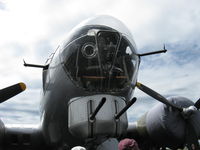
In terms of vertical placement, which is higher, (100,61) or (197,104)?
(100,61)

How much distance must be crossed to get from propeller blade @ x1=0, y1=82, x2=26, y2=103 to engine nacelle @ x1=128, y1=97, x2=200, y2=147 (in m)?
3.89

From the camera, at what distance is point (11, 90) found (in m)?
6.29

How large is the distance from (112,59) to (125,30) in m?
1.03

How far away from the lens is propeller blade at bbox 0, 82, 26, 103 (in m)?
6.27

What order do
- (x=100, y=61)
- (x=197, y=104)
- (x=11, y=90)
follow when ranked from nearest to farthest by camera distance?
(x=100, y=61), (x=11, y=90), (x=197, y=104)

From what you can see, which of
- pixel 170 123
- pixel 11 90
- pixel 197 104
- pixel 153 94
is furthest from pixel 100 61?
pixel 197 104

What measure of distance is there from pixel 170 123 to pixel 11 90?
4226 millimetres

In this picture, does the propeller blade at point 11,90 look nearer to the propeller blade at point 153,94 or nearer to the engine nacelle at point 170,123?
the propeller blade at point 153,94

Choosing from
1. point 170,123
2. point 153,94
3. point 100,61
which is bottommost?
point 170,123

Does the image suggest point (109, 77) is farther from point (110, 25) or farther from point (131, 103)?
point (110, 25)

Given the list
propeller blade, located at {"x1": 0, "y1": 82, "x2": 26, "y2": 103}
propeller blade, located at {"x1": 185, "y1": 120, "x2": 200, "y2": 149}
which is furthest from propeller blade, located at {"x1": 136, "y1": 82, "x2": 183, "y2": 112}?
propeller blade, located at {"x1": 0, "y1": 82, "x2": 26, "y2": 103}

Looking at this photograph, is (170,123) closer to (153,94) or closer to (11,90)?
(153,94)

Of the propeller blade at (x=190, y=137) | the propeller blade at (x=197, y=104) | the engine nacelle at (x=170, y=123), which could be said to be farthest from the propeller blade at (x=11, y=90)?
the propeller blade at (x=197, y=104)

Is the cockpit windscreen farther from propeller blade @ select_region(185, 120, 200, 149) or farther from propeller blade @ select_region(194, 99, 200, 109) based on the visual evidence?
propeller blade @ select_region(194, 99, 200, 109)
